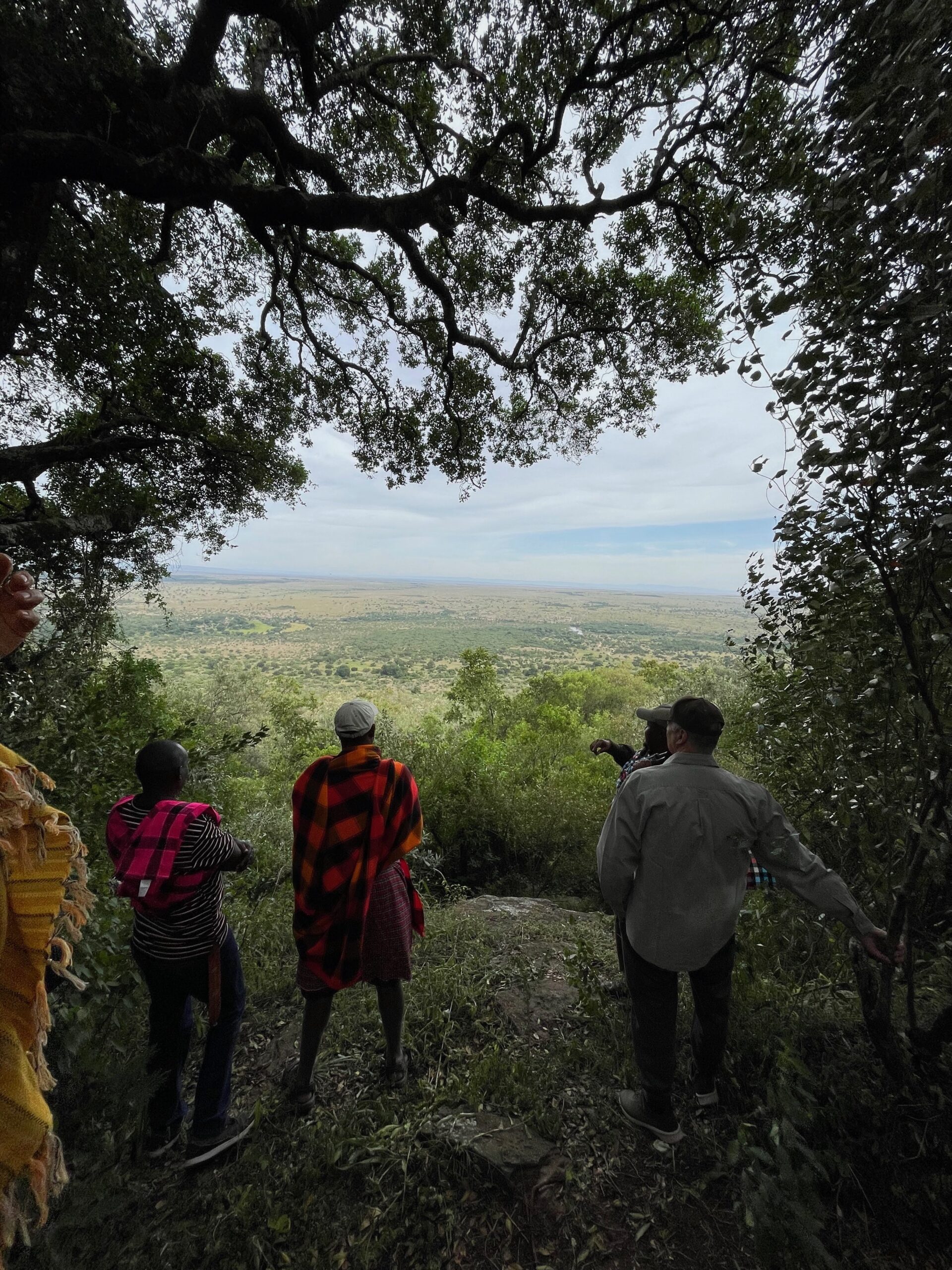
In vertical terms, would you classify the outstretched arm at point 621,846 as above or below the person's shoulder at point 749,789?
below

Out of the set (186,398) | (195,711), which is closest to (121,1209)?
(186,398)

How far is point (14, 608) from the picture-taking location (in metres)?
1.40

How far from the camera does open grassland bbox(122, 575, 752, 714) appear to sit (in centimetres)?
6950

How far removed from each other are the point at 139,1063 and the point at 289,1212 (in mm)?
933

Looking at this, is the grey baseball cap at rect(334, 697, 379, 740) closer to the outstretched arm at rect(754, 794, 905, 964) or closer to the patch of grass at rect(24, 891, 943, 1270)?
the patch of grass at rect(24, 891, 943, 1270)

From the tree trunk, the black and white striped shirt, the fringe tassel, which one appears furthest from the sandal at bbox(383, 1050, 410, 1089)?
the tree trunk

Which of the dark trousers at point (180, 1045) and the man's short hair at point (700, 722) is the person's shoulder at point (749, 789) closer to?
the man's short hair at point (700, 722)

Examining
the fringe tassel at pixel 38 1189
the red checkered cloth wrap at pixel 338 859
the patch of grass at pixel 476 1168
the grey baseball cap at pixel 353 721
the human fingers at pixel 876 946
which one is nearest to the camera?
the fringe tassel at pixel 38 1189

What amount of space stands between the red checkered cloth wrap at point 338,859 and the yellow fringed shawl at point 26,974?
4.17 ft

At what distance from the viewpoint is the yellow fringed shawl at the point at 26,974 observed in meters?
1.16

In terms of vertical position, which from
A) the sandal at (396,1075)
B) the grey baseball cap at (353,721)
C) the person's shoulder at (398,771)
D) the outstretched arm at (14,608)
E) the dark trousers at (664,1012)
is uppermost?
the outstretched arm at (14,608)

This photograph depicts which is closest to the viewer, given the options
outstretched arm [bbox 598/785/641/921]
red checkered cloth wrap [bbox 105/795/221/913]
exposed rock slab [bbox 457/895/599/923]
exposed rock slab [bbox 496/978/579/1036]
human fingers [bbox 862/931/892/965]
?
human fingers [bbox 862/931/892/965]

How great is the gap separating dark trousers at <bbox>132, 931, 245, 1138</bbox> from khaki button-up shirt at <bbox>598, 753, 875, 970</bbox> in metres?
2.16

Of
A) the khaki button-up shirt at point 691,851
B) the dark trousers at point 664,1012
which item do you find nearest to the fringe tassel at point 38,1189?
the khaki button-up shirt at point 691,851
